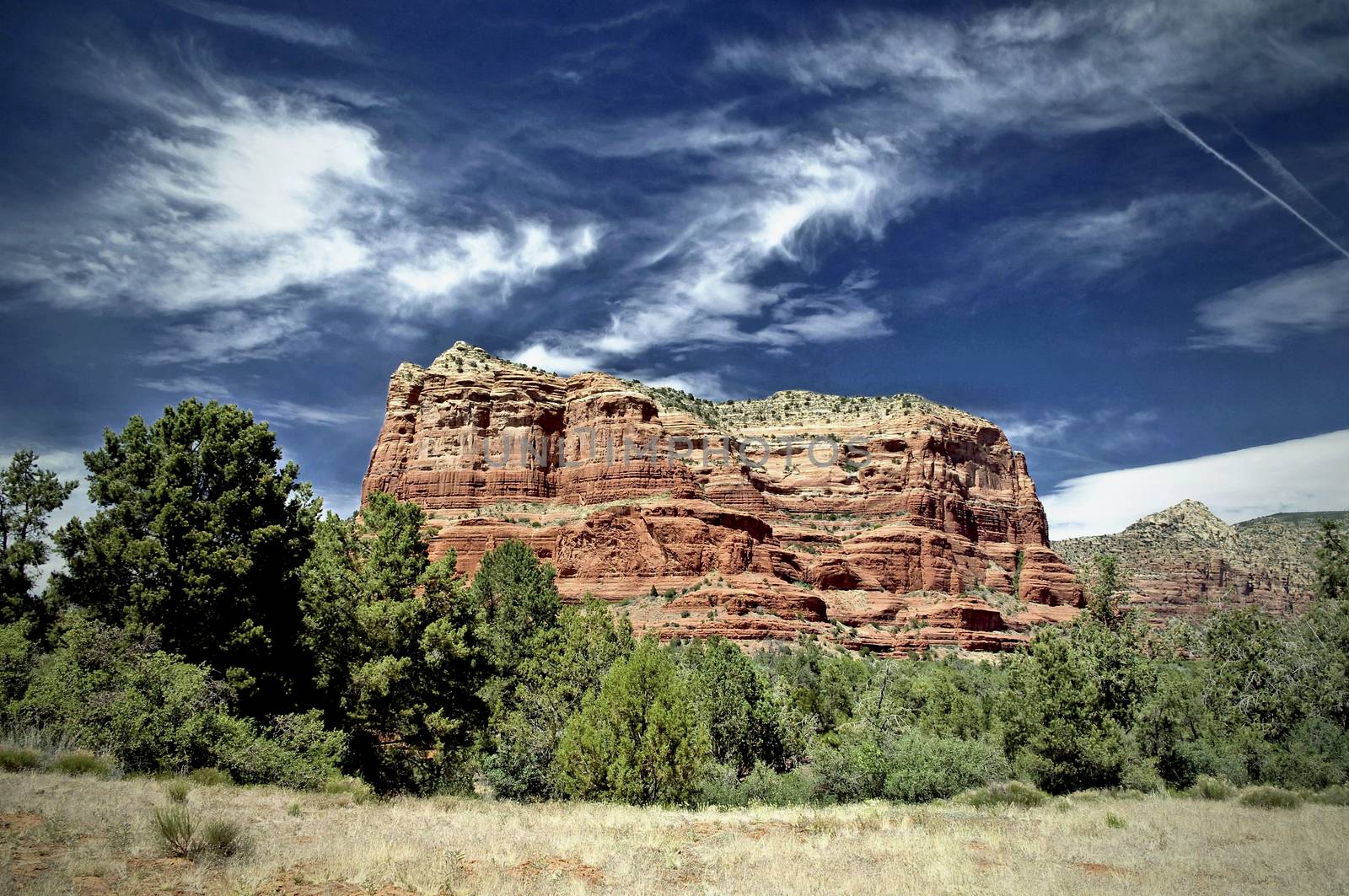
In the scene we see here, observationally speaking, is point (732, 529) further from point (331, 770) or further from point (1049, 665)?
point (331, 770)

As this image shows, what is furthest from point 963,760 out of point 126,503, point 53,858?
point 126,503

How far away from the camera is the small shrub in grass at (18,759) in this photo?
14516 mm

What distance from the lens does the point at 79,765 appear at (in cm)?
1523

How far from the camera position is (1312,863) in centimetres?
1341

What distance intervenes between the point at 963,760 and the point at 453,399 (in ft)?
281

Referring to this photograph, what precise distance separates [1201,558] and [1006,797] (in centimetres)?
11080

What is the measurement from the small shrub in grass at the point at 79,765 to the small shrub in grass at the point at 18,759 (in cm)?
33

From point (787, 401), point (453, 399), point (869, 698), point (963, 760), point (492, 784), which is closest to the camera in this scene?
point (492, 784)

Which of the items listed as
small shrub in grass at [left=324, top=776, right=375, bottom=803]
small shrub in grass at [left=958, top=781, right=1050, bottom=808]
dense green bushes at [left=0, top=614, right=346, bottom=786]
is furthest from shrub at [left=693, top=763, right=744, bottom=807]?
dense green bushes at [left=0, top=614, right=346, bottom=786]

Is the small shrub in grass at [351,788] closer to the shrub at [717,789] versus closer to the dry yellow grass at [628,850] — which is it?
the dry yellow grass at [628,850]

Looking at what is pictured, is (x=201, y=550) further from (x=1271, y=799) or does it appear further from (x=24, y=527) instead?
(x=1271, y=799)

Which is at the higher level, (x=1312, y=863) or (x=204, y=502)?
(x=204, y=502)

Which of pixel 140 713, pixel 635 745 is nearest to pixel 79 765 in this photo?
pixel 140 713

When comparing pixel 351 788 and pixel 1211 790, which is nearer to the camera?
pixel 351 788
